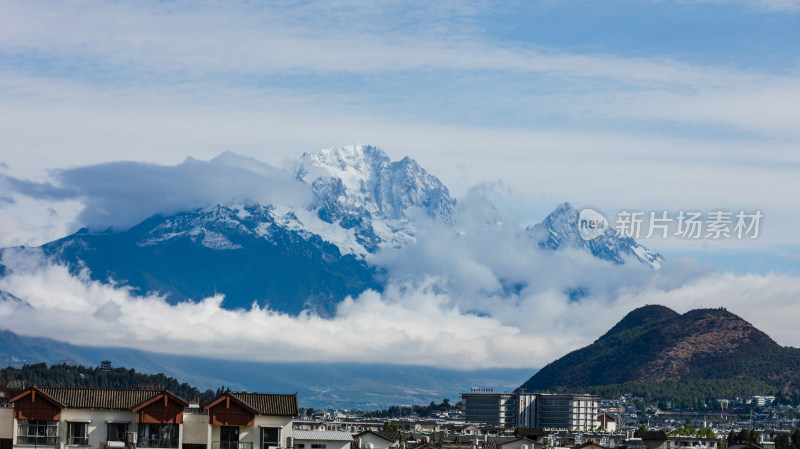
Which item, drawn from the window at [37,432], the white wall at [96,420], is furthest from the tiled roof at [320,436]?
the window at [37,432]

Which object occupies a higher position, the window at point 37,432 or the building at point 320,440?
the window at point 37,432

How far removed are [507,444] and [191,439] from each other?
259 ft

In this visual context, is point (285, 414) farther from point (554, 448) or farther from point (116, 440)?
point (554, 448)

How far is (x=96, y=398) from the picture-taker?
86562 millimetres

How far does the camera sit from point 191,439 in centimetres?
8519

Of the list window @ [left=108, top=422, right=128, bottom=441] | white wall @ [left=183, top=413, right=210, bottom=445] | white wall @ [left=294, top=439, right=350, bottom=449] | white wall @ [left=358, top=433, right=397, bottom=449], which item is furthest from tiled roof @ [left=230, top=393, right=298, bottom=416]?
white wall @ [left=358, top=433, right=397, bottom=449]

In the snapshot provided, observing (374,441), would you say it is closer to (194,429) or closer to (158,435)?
(194,429)

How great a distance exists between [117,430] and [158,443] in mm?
3024

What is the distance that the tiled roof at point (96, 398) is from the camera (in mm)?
85688

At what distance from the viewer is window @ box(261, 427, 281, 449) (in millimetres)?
86500

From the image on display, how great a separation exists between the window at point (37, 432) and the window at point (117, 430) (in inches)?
133

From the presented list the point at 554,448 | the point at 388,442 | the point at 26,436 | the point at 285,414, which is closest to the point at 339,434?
the point at 285,414

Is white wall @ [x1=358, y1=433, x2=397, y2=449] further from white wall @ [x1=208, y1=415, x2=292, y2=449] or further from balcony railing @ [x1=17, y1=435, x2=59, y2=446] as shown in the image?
balcony railing @ [x1=17, y1=435, x2=59, y2=446]

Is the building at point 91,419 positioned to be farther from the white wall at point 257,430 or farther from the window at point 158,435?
the white wall at point 257,430
